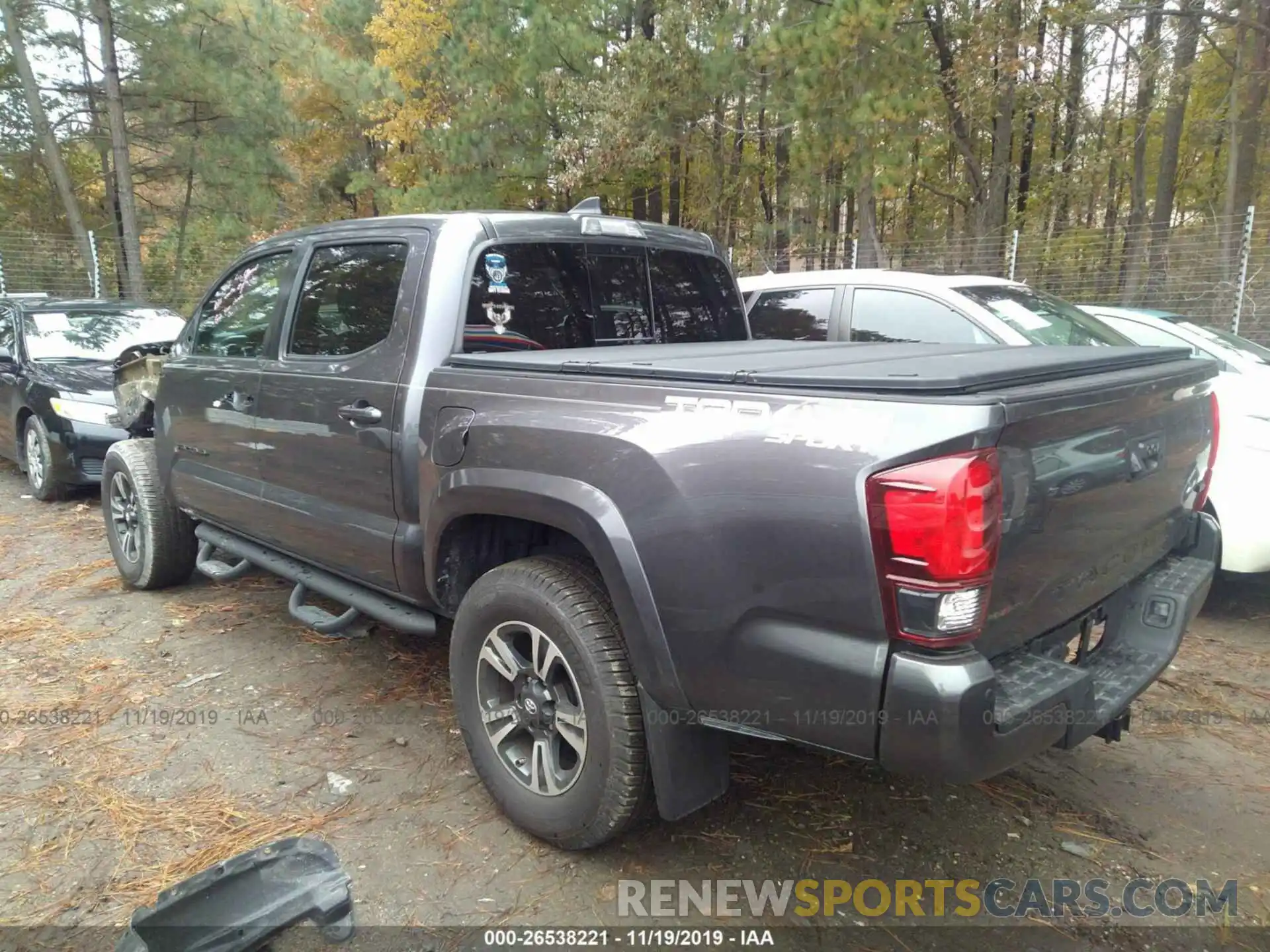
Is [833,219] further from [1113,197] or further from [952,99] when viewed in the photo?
[1113,197]

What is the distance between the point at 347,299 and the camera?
3354 mm

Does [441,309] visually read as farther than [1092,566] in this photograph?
Yes

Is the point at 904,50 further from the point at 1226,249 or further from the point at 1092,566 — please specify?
the point at 1092,566

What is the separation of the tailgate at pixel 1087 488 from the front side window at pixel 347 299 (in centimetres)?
218

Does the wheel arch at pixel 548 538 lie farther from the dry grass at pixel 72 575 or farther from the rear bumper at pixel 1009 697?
the dry grass at pixel 72 575

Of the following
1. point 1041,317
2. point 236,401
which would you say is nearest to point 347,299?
point 236,401

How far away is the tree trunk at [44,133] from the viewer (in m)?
14.2

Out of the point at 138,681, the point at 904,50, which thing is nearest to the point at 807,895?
the point at 138,681

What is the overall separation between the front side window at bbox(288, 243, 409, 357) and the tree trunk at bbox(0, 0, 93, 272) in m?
14.9

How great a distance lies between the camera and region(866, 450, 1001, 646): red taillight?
5.78ft

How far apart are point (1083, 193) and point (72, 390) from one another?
18155 millimetres

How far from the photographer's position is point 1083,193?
17.6 metres

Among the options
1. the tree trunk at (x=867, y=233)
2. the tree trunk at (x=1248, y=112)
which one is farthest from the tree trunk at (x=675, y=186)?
the tree trunk at (x=1248, y=112)

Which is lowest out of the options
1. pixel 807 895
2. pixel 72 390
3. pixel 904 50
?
pixel 807 895
